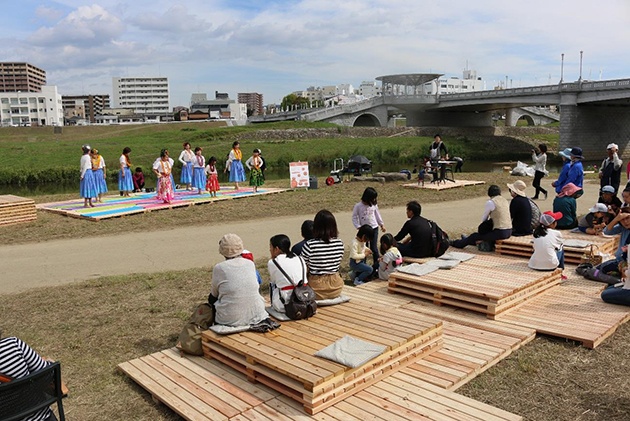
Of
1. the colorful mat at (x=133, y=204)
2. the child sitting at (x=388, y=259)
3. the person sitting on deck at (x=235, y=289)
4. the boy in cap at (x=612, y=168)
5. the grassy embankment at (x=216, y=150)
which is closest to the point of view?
the person sitting on deck at (x=235, y=289)

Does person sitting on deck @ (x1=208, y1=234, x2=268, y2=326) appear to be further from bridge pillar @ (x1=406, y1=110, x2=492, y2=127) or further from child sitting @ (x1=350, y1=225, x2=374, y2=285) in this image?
bridge pillar @ (x1=406, y1=110, x2=492, y2=127)

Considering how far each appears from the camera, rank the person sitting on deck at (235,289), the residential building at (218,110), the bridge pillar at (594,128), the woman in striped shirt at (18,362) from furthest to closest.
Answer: the residential building at (218,110) < the bridge pillar at (594,128) < the person sitting on deck at (235,289) < the woman in striped shirt at (18,362)

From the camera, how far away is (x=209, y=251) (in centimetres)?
1010

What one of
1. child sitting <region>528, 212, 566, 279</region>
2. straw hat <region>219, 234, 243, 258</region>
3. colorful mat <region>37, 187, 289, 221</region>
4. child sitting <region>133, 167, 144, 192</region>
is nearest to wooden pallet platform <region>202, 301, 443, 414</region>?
straw hat <region>219, 234, 243, 258</region>

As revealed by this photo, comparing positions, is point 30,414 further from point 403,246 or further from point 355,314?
point 403,246

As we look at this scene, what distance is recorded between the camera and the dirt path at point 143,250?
8.77 metres

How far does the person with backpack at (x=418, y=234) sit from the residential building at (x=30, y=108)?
103m

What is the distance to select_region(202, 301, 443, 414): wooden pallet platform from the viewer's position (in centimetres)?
409

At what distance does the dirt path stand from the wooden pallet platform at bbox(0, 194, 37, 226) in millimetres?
2295

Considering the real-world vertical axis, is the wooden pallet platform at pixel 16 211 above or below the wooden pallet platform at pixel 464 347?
above

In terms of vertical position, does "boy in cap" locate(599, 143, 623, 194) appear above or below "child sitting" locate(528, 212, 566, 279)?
above

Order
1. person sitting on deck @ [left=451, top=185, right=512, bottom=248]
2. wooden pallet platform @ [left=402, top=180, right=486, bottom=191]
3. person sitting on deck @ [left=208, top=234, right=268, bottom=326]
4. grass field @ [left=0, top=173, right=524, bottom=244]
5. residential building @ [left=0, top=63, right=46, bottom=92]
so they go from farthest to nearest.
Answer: residential building @ [left=0, top=63, right=46, bottom=92]
wooden pallet platform @ [left=402, top=180, right=486, bottom=191]
grass field @ [left=0, top=173, right=524, bottom=244]
person sitting on deck @ [left=451, top=185, right=512, bottom=248]
person sitting on deck @ [left=208, top=234, right=268, bottom=326]

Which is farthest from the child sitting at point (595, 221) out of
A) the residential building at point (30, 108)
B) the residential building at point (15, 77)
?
the residential building at point (15, 77)

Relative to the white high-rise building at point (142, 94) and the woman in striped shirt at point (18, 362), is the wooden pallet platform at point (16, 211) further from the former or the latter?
the white high-rise building at point (142, 94)
